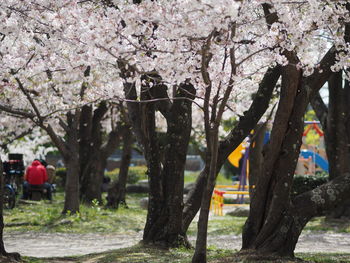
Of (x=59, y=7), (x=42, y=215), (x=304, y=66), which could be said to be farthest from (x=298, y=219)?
(x=42, y=215)

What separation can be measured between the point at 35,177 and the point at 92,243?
9.62 meters

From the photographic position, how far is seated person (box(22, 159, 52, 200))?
2239 centimetres

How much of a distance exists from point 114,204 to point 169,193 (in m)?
10.9

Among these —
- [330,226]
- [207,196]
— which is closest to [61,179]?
[330,226]

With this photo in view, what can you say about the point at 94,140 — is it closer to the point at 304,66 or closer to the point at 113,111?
the point at 113,111

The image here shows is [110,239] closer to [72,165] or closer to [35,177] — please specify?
[72,165]

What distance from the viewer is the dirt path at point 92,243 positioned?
1225 cm

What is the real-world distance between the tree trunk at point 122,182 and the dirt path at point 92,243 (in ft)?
21.0

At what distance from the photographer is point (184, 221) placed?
11.0m

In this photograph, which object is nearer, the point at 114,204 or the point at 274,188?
the point at 274,188

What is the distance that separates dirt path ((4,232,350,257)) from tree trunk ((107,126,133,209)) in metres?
6.41

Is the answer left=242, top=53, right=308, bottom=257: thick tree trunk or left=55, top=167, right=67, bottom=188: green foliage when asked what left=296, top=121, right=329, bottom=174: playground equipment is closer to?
left=55, top=167, right=67, bottom=188: green foliage

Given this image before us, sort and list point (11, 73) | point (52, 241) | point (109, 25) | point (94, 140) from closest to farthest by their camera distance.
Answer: point (109, 25) < point (11, 73) < point (52, 241) < point (94, 140)

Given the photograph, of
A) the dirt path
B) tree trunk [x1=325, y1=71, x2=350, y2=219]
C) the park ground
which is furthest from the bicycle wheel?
tree trunk [x1=325, y1=71, x2=350, y2=219]
